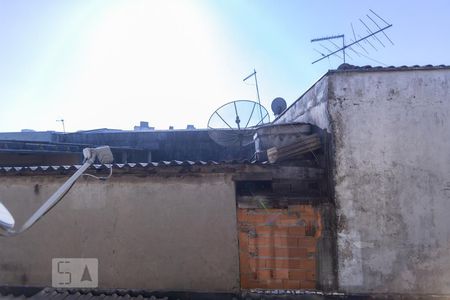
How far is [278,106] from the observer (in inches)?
501

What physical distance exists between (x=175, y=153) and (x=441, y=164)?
12305 mm

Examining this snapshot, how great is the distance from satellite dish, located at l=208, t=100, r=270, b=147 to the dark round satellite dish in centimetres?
324

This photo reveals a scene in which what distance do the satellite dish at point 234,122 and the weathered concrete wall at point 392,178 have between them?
11.6 ft

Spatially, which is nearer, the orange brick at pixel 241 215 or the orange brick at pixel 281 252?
the orange brick at pixel 281 252

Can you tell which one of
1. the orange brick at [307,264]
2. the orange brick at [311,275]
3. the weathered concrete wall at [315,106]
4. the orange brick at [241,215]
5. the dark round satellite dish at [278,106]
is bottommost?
the orange brick at [311,275]

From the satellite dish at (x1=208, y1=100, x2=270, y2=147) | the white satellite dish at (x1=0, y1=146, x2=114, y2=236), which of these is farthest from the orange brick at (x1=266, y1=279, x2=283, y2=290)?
the satellite dish at (x1=208, y1=100, x2=270, y2=147)

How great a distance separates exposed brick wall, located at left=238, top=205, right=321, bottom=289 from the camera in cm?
598

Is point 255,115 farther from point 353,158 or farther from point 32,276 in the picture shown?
point 32,276

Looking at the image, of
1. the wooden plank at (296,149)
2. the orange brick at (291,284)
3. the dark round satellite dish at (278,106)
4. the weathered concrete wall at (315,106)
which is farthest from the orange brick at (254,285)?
the dark round satellite dish at (278,106)

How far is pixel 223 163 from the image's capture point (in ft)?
20.1

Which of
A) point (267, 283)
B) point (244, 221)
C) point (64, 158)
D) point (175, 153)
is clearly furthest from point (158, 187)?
point (175, 153)

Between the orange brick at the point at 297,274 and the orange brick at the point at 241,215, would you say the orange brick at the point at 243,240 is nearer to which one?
the orange brick at the point at 241,215

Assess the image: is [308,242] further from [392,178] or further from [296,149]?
[392,178]

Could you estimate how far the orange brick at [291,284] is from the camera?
5.98 meters
